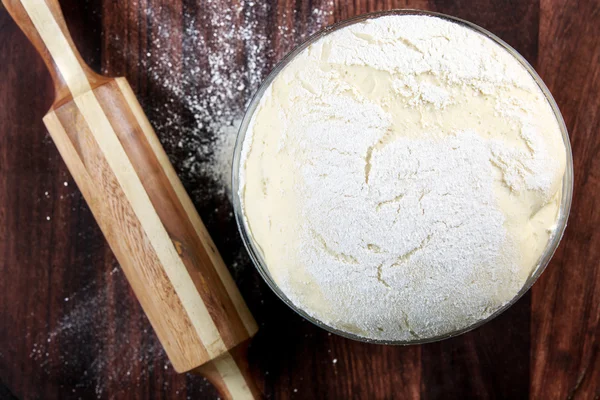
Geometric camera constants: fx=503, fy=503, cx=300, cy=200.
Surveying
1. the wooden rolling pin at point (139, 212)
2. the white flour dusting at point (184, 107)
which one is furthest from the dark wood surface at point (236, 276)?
the wooden rolling pin at point (139, 212)

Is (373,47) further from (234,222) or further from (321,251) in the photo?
(234,222)

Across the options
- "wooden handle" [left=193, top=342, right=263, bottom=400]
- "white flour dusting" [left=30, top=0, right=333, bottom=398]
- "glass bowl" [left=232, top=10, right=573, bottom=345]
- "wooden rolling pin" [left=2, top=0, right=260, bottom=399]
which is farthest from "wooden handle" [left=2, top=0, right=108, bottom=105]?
"wooden handle" [left=193, top=342, right=263, bottom=400]

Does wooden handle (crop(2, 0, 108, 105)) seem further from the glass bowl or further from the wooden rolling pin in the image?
the glass bowl

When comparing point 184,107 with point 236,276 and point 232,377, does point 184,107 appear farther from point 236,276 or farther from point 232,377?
point 232,377

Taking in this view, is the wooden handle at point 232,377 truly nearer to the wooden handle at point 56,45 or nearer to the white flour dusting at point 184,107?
the white flour dusting at point 184,107

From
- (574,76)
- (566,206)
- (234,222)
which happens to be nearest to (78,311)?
(234,222)

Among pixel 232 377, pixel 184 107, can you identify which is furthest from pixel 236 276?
pixel 184 107

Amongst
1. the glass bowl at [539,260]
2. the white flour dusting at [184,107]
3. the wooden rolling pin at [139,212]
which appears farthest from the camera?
the white flour dusting at [184,107]
